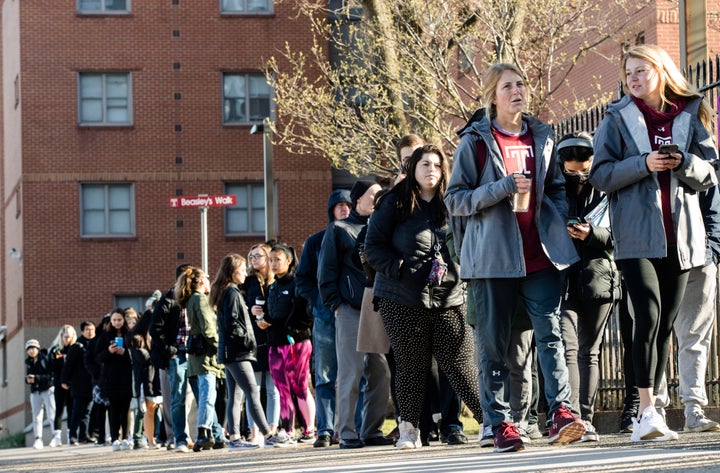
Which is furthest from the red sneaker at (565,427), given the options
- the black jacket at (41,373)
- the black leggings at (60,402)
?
the black jacket at (41,373)

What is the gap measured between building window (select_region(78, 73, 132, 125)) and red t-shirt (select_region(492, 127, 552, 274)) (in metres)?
31.1

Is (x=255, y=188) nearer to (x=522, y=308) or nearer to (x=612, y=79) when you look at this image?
(x=612, y=79)

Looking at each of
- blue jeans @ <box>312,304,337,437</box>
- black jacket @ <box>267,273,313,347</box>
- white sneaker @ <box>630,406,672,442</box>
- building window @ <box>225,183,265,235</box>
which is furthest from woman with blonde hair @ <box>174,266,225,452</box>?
building window @ <box>225,183,265,235</box>

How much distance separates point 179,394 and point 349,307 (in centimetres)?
393

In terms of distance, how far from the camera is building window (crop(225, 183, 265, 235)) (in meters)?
39.4

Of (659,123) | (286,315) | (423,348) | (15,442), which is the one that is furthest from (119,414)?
(15,442)

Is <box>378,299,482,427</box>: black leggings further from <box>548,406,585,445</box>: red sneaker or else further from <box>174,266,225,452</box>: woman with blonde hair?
<box>174,266,225,452</box>: woman with blonde hair

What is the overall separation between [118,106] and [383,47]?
17.4 metres

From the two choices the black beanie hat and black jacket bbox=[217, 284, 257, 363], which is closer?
the black beanie hat

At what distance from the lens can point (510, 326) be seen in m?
8.55

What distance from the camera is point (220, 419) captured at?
16938 millimetres

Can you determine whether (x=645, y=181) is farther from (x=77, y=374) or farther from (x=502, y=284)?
(x=77, y=374)

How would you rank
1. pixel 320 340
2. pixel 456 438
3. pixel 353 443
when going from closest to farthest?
pixel 456 438
pixel 353 443
pixel 320 340

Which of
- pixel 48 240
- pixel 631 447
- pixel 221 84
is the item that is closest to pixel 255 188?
pixel 221 84
